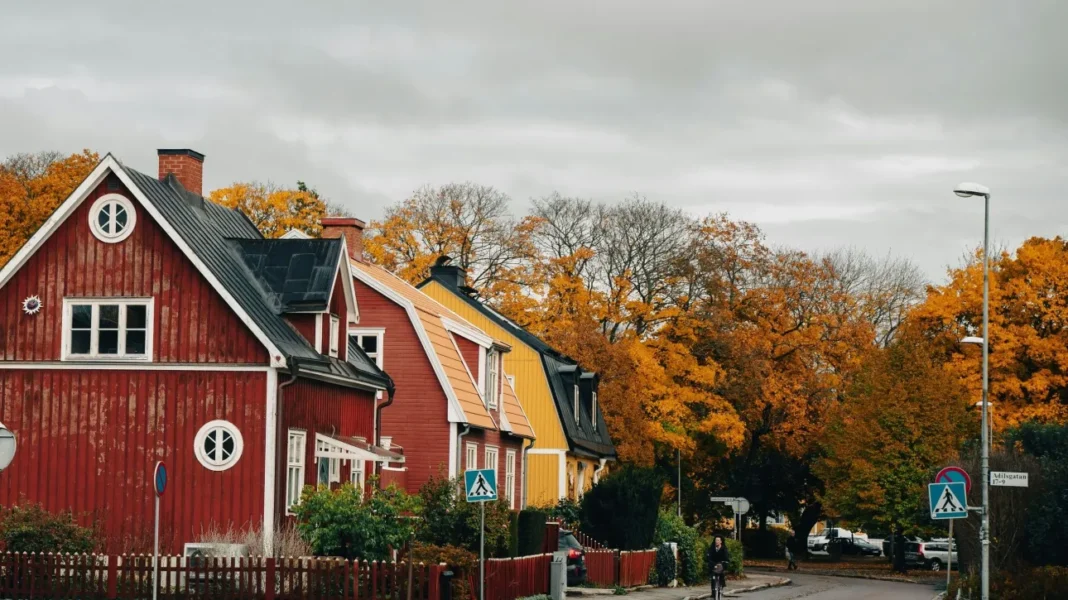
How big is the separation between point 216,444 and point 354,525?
339 centimetres

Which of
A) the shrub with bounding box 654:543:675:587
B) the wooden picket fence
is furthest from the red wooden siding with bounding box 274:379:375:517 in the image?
the shrub with bounding box 654:543:675:587

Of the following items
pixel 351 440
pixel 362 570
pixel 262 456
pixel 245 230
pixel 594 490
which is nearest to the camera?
pixel 362 570

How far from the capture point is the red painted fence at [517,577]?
27219mm

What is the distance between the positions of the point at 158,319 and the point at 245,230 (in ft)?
20.3

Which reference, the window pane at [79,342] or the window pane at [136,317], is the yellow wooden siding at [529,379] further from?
the window pane at [79,342]

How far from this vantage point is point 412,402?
37.7 m

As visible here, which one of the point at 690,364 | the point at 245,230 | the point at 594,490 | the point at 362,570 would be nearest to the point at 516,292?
the point at 690,364

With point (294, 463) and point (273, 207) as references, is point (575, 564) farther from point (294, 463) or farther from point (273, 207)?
point (273, 207)

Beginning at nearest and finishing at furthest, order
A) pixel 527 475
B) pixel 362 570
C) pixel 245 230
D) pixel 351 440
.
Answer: pixel 362 570, pixel 351 440, pixel 245 230, pixel 527 475

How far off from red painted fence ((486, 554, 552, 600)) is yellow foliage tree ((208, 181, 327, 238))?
34.1 metres

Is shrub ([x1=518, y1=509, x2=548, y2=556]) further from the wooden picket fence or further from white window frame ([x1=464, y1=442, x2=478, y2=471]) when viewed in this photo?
the wooden picket fence

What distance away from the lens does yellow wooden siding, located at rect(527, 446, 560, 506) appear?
157 ft

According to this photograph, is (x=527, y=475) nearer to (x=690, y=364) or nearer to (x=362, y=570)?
(x=690, y=364)

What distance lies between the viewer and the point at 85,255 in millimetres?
29109
